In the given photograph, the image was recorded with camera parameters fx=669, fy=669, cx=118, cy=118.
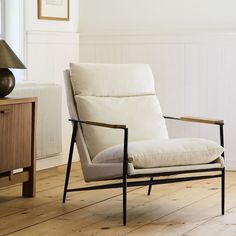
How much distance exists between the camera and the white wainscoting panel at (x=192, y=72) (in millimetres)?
5535

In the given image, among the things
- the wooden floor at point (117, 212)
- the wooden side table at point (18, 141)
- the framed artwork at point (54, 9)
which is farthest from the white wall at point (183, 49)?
the wooden side table at point (18, 141)

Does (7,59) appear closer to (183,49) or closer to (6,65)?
Answer: (6,65)

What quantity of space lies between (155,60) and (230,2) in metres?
0.80

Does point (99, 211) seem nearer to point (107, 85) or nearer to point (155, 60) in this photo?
point (107, 85)

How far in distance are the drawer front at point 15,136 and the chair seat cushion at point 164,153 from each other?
0.60m

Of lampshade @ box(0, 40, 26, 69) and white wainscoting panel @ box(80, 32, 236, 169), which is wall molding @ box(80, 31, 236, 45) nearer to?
white wainscoting panel @ box(80, 32, 236, 169)

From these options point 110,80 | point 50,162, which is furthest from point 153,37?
point 110,80

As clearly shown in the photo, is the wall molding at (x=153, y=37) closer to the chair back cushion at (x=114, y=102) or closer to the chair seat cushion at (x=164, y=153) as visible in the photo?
the chair back cushion at (x=114, y=102)

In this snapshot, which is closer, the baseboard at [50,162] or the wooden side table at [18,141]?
the wooden side table at [18,141]

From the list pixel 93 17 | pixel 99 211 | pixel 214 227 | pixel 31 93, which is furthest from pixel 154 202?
pixel 93 17

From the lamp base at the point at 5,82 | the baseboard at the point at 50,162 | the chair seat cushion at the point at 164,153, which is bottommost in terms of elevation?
the baseboard at the point at 50,162

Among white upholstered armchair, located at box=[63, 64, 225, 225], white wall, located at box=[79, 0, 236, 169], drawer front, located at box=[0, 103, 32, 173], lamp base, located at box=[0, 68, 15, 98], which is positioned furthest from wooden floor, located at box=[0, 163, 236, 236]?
white wall, located at box=[79, 0, 236, 169]

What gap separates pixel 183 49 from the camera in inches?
222

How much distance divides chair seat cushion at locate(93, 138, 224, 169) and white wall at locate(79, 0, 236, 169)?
1.63 meters
